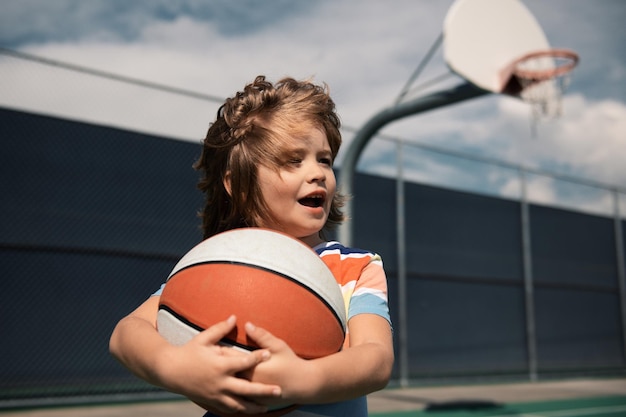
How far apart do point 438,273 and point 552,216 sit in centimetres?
350

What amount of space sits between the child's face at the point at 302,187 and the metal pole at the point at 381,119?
4.31m

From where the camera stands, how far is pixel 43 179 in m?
7.50

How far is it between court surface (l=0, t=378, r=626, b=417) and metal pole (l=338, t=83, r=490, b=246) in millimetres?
2575

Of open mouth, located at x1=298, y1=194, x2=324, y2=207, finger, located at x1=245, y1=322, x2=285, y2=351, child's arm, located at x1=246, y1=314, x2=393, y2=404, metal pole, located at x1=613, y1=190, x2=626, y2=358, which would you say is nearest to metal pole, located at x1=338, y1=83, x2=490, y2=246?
open mouth, located at x1=298, y1=194, x2=324, y2=207

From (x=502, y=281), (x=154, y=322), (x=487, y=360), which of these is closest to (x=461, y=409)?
(x=487, y=360)

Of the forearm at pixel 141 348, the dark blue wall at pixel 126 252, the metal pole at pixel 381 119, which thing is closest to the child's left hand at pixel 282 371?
the forearm at pixel 141 348

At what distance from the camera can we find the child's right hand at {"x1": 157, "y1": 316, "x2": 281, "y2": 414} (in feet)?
3.42

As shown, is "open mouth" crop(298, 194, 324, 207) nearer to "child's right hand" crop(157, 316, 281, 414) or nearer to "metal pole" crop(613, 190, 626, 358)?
"child's right hand" crop(157, 316, 281, 414)

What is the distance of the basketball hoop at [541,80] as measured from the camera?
7977 millimetres

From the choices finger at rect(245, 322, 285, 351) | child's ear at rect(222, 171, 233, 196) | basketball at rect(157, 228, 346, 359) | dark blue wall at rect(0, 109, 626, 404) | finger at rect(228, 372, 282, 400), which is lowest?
finger at rect(228, 372, 282, 400)

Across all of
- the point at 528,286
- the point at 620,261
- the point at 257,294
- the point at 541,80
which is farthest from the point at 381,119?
the point at 620,261

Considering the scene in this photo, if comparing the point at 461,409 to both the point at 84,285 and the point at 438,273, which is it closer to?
the point at 438,273

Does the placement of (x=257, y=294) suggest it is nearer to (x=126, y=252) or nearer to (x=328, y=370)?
(x=328, y=370)

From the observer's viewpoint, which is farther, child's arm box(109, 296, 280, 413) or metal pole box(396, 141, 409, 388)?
metal pole box(396, 141, 409, 388)
